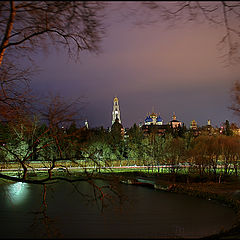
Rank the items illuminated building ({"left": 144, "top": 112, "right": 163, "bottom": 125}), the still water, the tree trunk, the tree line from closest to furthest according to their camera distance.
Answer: the tree trunk → the tree line → the still water → illuminated building ({"left": 144, "top": 112, "right": 163, "bottom": 125})

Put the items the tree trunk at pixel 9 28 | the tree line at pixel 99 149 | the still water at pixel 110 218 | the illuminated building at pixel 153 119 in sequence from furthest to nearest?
the illuminated building at pixel 153 119, the still water at pixel 110 218, the tree line at pixel 99 149, the tree trunk at pixel 9 28

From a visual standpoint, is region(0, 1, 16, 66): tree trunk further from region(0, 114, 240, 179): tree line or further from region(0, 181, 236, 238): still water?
region(0, 181, 236, 238): still water

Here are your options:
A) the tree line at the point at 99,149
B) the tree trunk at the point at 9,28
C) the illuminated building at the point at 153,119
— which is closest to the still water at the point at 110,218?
the tree line at the point at 99,149

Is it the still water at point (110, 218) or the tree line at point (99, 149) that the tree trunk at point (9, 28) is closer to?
the tree line at point (99, 149)

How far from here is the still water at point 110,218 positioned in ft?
19.6

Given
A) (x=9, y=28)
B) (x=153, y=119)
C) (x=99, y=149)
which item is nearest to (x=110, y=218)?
(x=99, y=149)

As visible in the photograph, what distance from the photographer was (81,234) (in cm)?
596

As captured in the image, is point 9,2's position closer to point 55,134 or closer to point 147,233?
point 55,134

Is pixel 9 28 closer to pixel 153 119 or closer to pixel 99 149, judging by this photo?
pixel 99 149

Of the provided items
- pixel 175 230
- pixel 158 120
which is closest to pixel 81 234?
pixel 175 230

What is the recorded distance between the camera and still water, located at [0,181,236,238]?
5.96 metres

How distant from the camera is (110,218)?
709 centimetres

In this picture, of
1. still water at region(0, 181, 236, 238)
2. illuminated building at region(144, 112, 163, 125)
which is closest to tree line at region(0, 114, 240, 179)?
still water at region(0, 181, 236, 238)

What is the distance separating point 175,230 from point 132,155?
2155 cm
